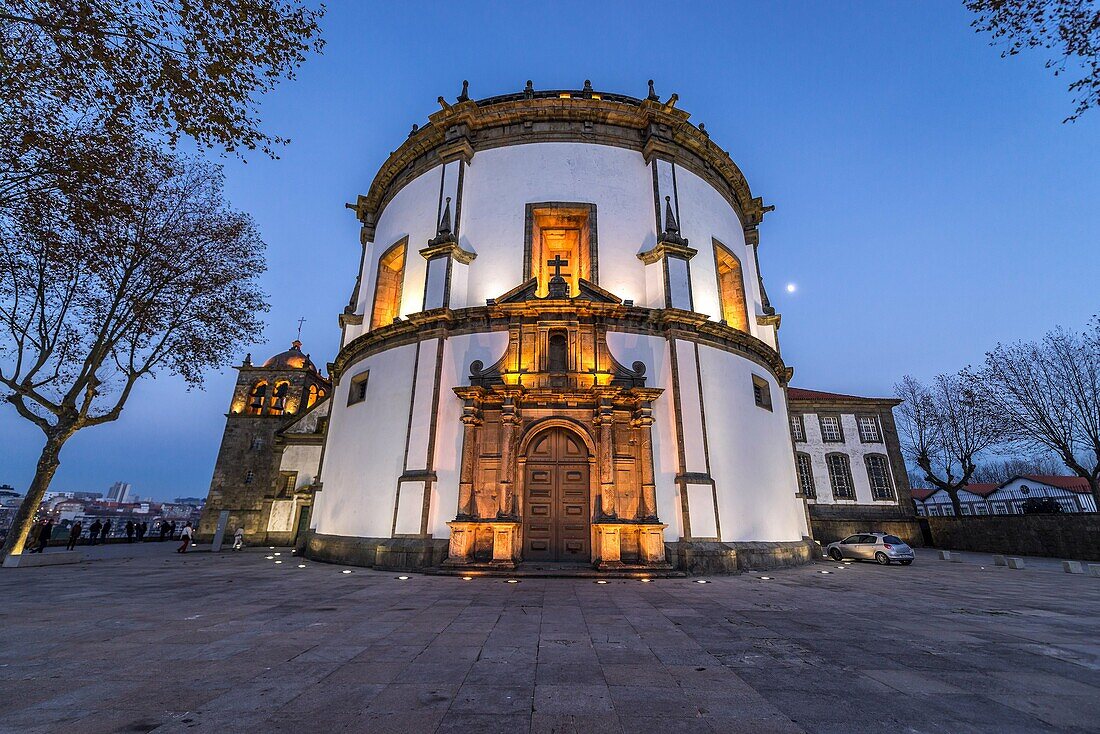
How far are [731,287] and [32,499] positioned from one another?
2470 centimetres

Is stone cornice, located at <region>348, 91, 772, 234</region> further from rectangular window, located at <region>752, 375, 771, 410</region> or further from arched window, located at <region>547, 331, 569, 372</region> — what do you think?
rectangular window, located at <region>752, 375, 771, 410</region>

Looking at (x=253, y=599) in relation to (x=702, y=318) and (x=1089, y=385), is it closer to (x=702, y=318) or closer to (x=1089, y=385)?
(x=702, y=318)

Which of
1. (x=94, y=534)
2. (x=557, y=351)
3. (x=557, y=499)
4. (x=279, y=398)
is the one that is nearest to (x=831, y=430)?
(x=557, y=351)

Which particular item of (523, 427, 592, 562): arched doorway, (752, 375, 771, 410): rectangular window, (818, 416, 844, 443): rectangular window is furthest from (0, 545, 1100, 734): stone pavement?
(818, 416, 844, 443): rectangular window

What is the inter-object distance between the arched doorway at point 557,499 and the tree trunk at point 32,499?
14.2 meters

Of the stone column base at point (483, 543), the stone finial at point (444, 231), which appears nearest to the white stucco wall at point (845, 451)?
the stone column base at point (483, 543)

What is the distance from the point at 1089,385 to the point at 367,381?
31.9 meters

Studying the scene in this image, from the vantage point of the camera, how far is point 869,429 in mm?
30250

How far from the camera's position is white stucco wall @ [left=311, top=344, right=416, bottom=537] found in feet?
43.2

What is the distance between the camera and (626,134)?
16344 mm

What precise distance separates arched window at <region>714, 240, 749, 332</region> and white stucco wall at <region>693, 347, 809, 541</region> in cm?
227

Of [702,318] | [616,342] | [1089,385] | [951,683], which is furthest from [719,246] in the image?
[1089,385]

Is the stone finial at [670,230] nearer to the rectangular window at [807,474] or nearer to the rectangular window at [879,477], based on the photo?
the rectangular window at [807,474]

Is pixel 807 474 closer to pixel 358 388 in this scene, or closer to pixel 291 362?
pixel 358 388
